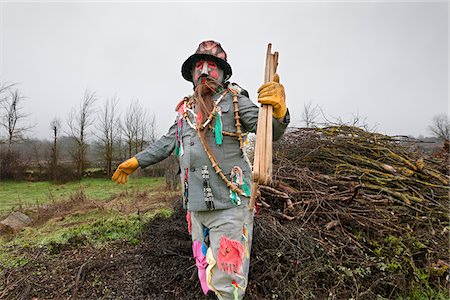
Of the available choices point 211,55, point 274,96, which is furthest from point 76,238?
point 274,96

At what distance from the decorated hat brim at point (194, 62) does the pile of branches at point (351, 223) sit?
1509 mm

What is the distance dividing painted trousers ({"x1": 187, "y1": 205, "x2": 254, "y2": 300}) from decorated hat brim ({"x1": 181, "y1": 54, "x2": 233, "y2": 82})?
111 centimetres

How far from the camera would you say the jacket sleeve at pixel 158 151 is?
2131 mm

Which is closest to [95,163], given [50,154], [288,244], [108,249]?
[50,154]

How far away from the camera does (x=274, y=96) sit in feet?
5.12

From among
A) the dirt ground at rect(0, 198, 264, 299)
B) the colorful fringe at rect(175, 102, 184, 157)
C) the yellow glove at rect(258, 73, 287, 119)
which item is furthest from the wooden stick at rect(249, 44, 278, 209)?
the dirt ground at rect(0, 198, 264, 299)

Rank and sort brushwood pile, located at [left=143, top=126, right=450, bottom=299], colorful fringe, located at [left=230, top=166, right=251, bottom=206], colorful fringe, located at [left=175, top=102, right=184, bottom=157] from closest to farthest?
colorful fringe, located at [left=230, top=166, right=251, bottom=206] < colorful fringe, located at [left=175, top=102, right=184, bottom=157] < brushwood pile, located at [left=143, top=126, right=450, bottom=299]

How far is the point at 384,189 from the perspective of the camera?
10.4ft

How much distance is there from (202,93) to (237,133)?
41 cm

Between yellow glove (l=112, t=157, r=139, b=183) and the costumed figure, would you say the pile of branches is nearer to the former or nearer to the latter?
the costumed figure

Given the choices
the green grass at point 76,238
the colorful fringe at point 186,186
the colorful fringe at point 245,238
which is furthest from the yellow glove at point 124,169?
the green grass at point 76,238

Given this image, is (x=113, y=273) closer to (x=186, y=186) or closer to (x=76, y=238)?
(x=76, y=238)

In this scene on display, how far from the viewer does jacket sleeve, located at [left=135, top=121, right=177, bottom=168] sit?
2131mm

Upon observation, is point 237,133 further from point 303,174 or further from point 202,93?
point 303,174
